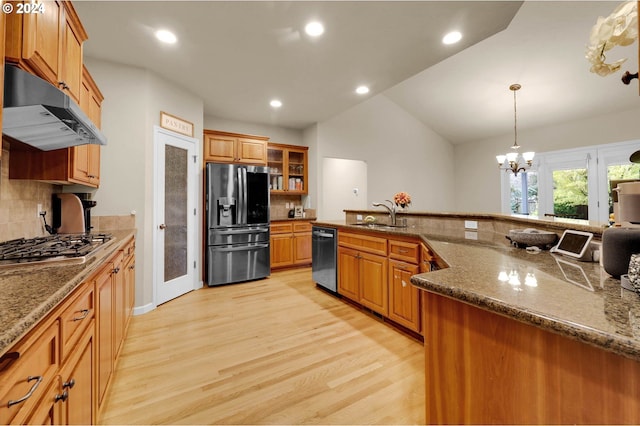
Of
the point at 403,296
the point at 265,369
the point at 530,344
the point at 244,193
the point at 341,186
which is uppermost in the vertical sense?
the point at 341,186

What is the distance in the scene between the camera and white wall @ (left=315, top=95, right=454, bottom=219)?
5.41m

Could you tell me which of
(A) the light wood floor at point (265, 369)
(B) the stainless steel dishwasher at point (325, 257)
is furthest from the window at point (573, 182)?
(A) the light wood floor at point (265, 369)

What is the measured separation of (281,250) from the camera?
472cm

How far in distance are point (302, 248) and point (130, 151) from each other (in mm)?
2964

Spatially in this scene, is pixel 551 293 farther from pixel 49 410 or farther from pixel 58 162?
pixel 58 162

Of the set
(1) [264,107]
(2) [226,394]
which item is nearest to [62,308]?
(2) [226,394]

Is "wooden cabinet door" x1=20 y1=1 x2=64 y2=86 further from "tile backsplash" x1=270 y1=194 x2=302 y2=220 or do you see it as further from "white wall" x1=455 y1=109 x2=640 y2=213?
"white wall" x1=455 y1=109 x2=640 y2=213

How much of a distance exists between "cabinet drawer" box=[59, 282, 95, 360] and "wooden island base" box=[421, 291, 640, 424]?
1.24m

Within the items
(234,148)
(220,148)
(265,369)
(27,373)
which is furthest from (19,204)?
(234,148)

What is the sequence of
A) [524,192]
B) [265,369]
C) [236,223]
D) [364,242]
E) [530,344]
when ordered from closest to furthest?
[530,344] < [265,369] < [364,242] < [236,223] < [524,192]

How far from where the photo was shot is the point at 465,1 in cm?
208

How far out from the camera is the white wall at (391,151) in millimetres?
5406

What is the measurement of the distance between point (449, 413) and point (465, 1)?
105 inches

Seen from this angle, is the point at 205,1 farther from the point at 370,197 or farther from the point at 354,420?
the point at 370,197
